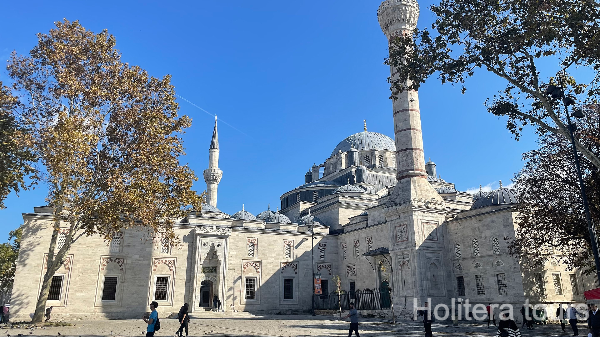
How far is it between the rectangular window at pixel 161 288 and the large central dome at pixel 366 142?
852 inches

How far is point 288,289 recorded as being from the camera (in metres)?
27.9

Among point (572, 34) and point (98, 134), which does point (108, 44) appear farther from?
point (572, 34)

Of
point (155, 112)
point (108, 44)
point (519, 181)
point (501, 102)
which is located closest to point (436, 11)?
point (501, 102)

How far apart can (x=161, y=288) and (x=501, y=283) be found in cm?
1798

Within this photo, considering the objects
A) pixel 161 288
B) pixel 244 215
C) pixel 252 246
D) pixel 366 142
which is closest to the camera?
pixel 161 288

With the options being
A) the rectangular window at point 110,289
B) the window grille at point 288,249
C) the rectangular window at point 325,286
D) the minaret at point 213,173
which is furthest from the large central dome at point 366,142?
the rectangular window at point 110,289

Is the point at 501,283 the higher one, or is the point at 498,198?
the point at 498,198

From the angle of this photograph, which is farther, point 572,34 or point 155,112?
point 155,112

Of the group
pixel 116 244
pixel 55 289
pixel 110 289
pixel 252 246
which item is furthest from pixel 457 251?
pixel 55 289

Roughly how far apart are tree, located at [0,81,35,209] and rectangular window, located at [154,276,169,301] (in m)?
9.86

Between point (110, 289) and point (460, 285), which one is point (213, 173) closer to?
point (110, 289)

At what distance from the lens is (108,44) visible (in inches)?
675

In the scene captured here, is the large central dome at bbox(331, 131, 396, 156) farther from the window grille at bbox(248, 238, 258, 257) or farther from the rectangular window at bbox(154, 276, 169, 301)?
the rectangular window at bbox(154, 276, 169, 301)

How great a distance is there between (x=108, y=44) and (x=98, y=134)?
384cm
